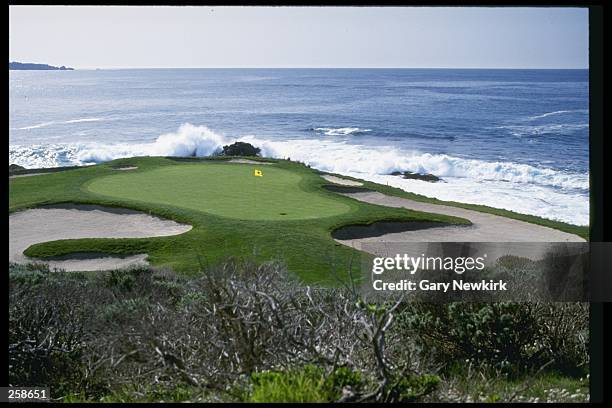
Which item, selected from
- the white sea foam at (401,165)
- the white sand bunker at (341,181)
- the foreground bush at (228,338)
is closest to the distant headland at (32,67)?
the white sea foam at (401,165)

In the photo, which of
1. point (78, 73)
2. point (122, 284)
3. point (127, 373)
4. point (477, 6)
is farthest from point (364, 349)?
point (78, 73)

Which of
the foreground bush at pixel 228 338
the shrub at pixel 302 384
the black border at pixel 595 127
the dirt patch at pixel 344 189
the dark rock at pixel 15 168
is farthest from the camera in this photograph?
the dirt patch at pixel 344 189

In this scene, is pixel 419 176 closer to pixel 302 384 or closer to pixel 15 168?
pixel 302 384

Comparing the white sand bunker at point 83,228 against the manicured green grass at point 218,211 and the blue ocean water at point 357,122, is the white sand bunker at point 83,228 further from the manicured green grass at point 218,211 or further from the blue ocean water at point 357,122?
the blue ocean water at point 357,122

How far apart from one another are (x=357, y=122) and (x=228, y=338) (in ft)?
7.68

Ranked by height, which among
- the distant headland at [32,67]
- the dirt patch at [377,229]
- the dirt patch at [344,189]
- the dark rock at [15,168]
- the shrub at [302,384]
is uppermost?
the distant headland at [32,67]

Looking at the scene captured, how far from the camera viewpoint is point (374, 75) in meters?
7.30

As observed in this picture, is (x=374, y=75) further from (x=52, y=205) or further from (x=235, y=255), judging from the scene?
(x=52, y=205)

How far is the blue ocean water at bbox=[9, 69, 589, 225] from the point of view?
6.95 m

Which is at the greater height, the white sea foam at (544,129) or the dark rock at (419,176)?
the white sea foam at (544,129)

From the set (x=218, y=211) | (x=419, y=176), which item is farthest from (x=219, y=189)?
(x=419, y=176)

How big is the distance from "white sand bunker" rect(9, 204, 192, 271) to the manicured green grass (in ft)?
0.21

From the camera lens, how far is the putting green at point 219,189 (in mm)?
7137

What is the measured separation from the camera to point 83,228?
687cm
